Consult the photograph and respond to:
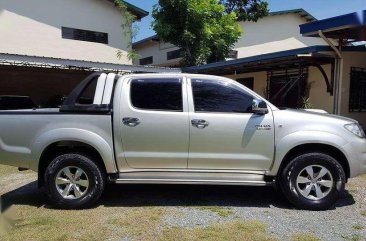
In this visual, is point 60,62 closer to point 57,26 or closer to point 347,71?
point 57,26

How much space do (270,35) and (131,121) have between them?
21.1 m

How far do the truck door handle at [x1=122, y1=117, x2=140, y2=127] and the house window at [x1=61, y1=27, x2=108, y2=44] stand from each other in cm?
1560

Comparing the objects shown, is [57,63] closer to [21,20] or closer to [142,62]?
[21,20]

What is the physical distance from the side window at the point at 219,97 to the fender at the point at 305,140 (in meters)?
0.68

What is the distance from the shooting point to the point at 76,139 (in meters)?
5.59

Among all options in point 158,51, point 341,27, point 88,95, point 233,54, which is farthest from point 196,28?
point 88,95

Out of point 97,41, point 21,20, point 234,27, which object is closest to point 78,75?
point 97,41

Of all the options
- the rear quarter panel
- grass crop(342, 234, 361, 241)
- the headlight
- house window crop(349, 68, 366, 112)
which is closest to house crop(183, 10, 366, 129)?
house window crop(349, 68, 366, 112)

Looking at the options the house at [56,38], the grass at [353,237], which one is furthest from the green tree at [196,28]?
the grass at [353,237]

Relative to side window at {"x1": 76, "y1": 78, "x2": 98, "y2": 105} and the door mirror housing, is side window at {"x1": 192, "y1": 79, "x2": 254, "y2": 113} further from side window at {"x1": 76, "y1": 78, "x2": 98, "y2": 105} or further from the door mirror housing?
side window at {"x1": 76, "y1": 78, "x2": 98, "y2": 105}

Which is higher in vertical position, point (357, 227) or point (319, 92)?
point (319, 92)

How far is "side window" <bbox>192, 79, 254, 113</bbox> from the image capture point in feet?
18.8

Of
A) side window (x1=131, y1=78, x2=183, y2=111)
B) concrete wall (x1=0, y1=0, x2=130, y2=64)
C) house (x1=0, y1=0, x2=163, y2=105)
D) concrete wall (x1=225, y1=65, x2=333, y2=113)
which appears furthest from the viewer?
house (x1=0, y1=0, x2=163, y2=105)

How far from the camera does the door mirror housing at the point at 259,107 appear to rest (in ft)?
18.3
